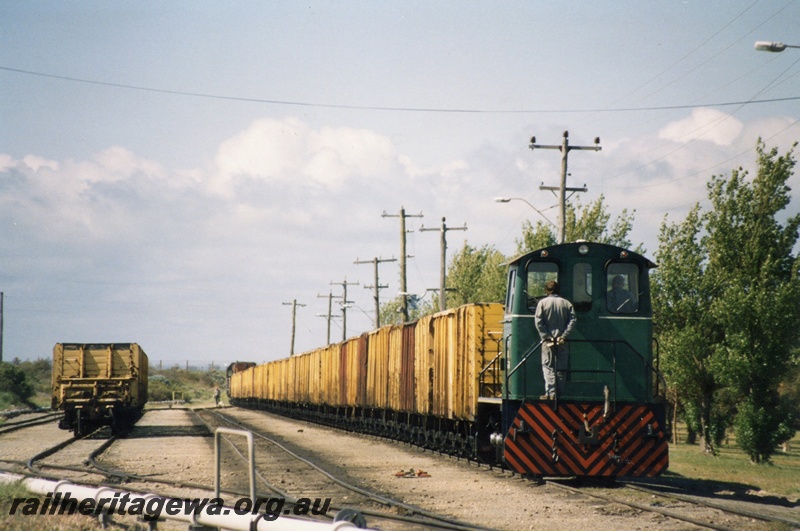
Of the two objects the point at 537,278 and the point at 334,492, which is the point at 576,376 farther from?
the point at 334,492

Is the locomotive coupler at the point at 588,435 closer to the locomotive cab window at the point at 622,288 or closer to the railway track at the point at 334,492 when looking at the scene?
the locomotive cab window at the point at 622,288

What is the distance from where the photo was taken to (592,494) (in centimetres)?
1281

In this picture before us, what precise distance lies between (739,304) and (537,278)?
15.5m

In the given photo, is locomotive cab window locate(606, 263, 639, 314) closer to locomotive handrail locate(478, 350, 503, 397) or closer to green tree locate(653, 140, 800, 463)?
locomotive handrail locate(478, 350, 503, 397)

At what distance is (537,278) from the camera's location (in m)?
14.4

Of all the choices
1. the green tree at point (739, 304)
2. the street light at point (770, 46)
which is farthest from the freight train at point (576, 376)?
the green tree at point (739, 304)

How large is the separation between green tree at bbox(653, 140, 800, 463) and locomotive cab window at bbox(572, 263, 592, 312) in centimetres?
1484

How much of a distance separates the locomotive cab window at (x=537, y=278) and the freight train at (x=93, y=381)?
18.3m

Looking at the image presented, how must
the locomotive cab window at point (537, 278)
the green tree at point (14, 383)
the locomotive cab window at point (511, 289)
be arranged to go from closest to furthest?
the locomotive cab window at point (537, 278) < the locomotive cab window at point (511, 289) < the green tree at point (14, 383)

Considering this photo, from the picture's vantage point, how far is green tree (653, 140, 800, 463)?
27312 mm

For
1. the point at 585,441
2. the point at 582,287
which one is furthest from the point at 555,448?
the point at 582,287

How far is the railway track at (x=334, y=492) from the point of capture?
34.7ft

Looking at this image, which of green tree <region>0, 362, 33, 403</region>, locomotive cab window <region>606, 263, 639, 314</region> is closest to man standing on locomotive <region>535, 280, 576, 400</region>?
locomotive cab window <region>606, 263, 639, 314</region>

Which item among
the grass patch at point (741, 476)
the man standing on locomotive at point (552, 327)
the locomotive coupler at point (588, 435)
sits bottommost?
the grass patch at point (741, 476)
